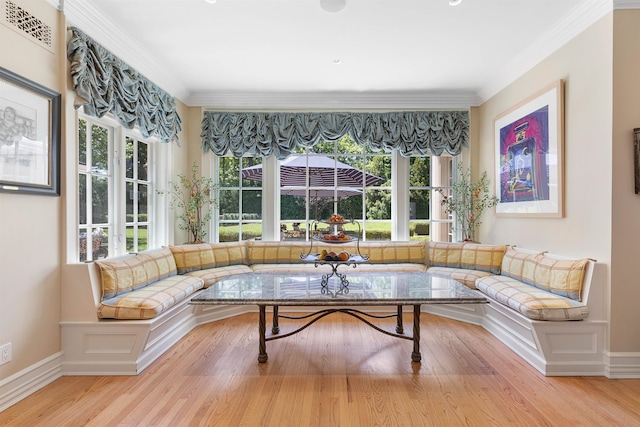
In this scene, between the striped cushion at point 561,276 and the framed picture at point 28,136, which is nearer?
the framed picture at point 28,136

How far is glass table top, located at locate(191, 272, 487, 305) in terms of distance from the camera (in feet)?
7.40

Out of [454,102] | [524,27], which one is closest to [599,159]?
[524,27]

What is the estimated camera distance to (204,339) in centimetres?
308

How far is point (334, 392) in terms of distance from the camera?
219cm

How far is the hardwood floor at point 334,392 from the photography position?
6.31ft

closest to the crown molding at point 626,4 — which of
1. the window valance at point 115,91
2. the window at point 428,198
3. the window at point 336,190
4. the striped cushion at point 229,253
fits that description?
the window at point 428,198

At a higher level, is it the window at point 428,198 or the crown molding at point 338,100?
the crown molding at point 338,100

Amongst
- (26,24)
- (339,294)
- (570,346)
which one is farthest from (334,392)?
(26,24)

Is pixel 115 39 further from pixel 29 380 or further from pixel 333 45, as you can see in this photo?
pixel 29 380

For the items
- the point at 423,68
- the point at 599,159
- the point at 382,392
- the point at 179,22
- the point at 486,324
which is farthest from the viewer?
the point at 423,68

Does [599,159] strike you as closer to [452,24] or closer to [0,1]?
[452,24]

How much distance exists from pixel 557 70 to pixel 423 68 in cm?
124

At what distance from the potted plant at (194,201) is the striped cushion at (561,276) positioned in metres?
3.71

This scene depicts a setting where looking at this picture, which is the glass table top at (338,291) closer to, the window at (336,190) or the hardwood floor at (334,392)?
the hardwood floor at (334,392)
